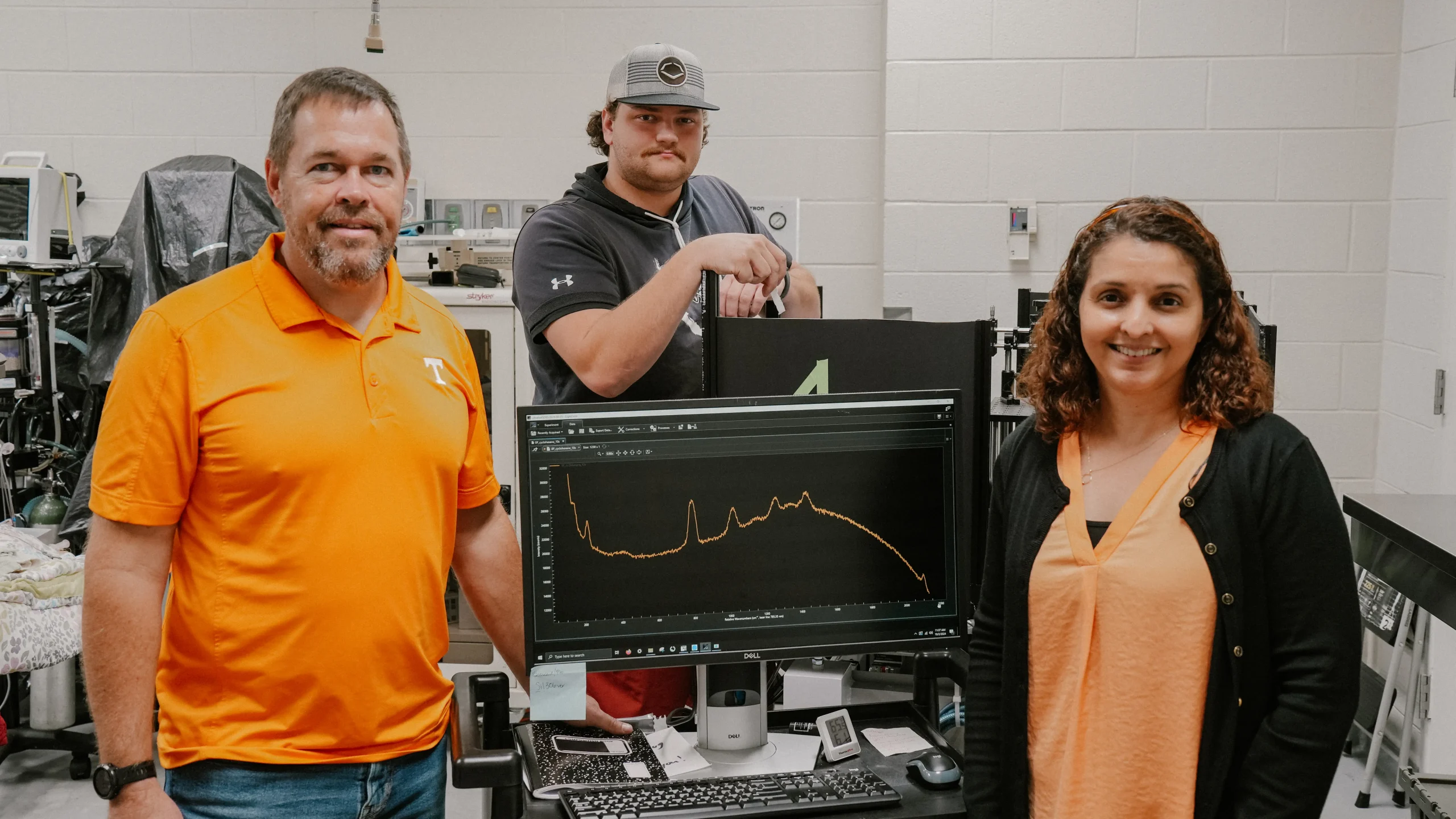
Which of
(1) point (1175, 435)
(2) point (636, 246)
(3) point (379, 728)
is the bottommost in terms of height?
(3) point (379, 728)

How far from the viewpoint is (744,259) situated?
1.61m

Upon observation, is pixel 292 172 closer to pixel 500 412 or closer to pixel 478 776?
pixel 478 776

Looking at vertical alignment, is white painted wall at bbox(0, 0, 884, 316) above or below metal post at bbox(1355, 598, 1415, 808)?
above

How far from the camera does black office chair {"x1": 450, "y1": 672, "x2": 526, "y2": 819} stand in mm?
1264

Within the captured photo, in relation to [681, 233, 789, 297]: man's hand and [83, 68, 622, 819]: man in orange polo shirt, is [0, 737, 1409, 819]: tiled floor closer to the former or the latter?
[83, 68, 622, 819]: man in orange polo shirt

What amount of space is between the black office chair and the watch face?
1.24ft

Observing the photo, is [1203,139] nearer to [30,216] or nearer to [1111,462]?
[1111,462]

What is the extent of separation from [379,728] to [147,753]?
263mm

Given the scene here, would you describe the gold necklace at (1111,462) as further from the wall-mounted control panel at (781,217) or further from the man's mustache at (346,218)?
the wall-mounted control panel at (781,217)

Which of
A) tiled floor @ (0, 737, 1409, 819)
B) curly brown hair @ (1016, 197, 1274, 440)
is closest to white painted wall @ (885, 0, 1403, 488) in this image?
tiled floor @ (0, 737, 1409, 819)

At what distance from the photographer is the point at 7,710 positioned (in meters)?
3.42

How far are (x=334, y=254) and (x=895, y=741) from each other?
96 cm

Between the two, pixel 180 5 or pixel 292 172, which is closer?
pixel 292 172

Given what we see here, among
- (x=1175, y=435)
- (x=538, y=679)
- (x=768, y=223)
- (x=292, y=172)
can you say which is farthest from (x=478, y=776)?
(x=768, y=223)
